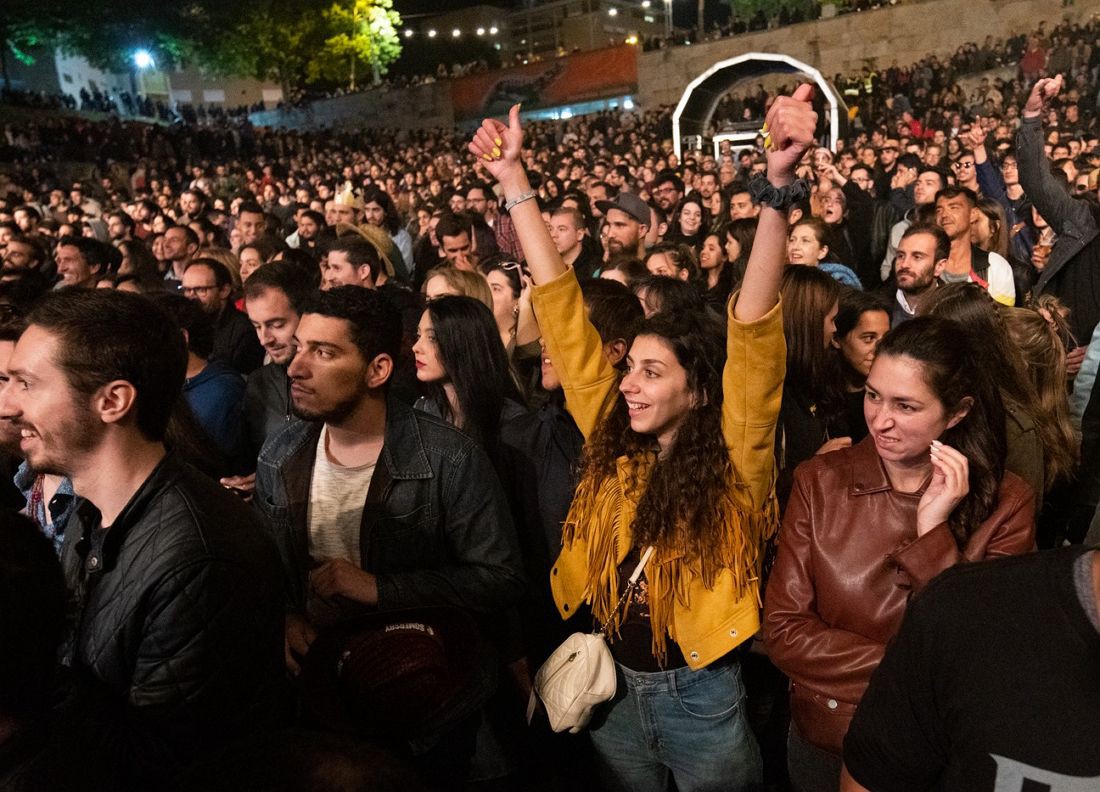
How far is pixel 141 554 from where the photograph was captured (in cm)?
161

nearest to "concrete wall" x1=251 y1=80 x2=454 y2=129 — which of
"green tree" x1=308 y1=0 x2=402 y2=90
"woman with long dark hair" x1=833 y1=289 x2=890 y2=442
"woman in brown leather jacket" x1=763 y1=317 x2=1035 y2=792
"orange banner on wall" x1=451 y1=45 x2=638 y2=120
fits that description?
"orange banner on wall" x1=451 y1=45 x2=638 y2=120

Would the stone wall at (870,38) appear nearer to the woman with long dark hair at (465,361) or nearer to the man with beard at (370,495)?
the woman with long dark hair at (465,361)

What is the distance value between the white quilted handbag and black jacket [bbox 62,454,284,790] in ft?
2.95

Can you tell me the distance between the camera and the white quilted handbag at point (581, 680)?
2.29m

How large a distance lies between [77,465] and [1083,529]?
146 inches

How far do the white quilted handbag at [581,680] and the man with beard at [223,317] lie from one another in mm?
3453

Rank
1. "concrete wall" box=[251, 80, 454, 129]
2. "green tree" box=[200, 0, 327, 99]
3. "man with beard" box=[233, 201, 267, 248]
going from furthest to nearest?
"concrete wall" box=[251, 80, 454, 129] → "green tree" box=[200, 0, 327, 99] → "man with beard" box=[233, 201, 267, 248]

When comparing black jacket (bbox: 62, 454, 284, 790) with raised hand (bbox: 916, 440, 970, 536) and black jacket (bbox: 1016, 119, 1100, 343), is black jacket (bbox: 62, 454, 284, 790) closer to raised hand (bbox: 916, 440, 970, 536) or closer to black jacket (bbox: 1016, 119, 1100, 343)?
raised hand (bbox: 916, 440, 970, 536)

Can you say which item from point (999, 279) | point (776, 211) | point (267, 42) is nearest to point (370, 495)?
point (776, 211)

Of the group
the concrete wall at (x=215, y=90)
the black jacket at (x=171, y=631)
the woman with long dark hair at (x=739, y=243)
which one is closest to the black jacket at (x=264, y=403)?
the black jacket at (x=171, y=631)

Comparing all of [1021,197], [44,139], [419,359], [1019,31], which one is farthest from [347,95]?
[419,359]

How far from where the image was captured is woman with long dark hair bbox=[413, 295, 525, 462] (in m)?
3.30

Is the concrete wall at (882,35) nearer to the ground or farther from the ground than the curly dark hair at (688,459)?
farther from the ground

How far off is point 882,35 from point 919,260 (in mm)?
28639
